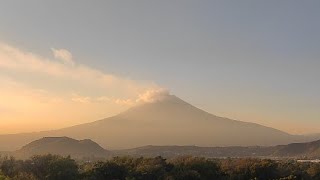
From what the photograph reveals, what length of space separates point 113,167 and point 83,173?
2.74 m

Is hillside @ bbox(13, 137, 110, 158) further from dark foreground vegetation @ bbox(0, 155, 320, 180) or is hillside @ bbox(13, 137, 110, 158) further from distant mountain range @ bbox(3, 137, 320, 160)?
dark foreground vegetation @ bbox(0, 155, 320, 180)

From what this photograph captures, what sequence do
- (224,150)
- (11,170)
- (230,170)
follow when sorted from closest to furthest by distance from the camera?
(11,170), (230,170), (224,150)

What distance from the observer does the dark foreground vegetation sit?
38.1m

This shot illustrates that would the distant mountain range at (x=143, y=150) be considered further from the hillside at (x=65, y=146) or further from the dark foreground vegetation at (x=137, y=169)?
the dark foreground vegetation at (x=137, y=169)

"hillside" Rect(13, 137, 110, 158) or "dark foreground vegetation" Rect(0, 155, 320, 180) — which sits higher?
"hillside" Rect(13, 137, 110, 158)

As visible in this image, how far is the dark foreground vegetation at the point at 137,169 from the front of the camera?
125 ft

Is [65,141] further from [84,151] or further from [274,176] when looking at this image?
[274,176]

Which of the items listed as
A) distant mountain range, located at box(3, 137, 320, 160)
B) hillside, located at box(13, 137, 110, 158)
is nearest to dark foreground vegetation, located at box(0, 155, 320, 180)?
distant mountain range, located at box(3, 137, 320, 160)

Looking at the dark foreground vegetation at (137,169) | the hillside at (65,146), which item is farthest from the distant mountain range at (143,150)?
the dark foreground vegetation at (137,169)

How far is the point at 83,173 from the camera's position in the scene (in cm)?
3928

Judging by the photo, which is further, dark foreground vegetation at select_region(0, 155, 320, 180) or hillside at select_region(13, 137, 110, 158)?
hillside at select_region(13, 137, 110, 158)

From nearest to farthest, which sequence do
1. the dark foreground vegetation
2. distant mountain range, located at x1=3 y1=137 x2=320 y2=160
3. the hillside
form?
the dark foreground vegetation → distant mountain range, located at x1=3 y1=137 x2=320 y2=160 → the hillside

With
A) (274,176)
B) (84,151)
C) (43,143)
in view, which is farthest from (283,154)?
(274,176)

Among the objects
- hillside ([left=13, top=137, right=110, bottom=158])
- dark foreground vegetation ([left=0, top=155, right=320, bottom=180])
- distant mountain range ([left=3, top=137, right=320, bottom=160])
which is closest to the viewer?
dark foreground vegetation ([left=0, top=155, right=320, bottom=180])
